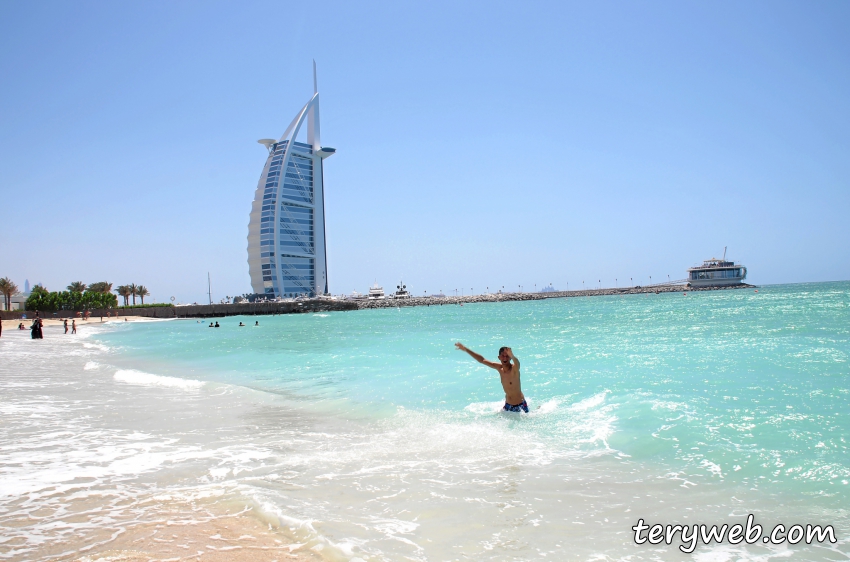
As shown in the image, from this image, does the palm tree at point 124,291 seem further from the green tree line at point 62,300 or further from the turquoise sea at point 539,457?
the turquoise sea at point 539,457

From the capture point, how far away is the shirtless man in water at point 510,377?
26.2 feet

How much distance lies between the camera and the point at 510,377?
26.5ft

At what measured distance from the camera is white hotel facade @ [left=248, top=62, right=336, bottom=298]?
293 ft

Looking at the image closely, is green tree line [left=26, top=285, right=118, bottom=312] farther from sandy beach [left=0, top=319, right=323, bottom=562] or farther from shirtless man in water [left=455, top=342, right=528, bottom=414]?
shirtless man in water [left=455, top=342, right=528, bottom=414]

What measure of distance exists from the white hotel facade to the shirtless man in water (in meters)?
84.4

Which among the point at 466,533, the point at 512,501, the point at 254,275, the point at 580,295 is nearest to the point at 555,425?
the point at 512,501

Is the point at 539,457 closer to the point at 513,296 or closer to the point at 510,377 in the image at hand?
the point at 510,377

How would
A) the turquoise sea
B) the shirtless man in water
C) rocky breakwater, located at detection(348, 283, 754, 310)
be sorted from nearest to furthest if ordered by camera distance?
the turquoise sea < the shirtless man in water < rocky breakwater, located at detection(348, 283, 754, 310)

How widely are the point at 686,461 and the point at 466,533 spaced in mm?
3132

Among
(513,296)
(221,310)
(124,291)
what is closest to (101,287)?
(124,291)

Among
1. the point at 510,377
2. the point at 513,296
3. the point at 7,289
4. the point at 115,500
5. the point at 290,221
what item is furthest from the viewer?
the point at 513,296

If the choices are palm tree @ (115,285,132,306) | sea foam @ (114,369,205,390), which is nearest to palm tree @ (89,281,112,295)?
palm tree @ (115,285,132,306)

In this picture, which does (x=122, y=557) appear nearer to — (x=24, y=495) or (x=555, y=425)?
(x=24, y=495)

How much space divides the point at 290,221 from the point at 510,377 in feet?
291
